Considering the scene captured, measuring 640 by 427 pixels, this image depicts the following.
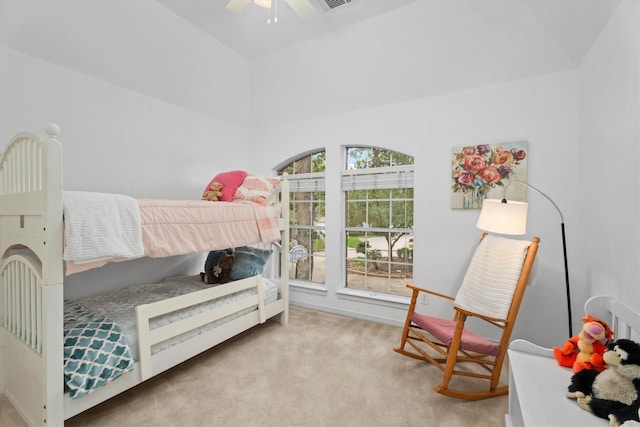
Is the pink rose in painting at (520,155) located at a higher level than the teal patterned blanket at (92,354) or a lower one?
higher

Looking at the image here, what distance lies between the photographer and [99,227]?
156 cm

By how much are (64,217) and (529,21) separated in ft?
10.5

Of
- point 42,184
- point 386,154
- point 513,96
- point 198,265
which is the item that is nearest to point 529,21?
point 513,96

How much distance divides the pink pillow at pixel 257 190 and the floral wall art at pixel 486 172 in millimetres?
1774

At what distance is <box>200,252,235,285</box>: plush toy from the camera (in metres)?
2.69

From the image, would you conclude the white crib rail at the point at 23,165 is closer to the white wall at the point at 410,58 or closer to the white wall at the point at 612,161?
the white wall at the point at 410,58

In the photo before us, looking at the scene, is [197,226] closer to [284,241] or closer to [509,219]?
[284,241]

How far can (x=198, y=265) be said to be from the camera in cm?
339

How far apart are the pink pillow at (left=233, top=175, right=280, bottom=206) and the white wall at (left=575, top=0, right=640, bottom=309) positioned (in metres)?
2.56

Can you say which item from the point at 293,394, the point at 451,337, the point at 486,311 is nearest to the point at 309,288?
the point at 293,394

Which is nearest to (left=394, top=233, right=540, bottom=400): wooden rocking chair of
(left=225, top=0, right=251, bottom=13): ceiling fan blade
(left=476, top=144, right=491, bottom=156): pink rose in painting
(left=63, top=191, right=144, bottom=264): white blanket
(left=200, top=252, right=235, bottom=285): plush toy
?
(left=476, top=144, right=491, bottom=156): pink rose in painting

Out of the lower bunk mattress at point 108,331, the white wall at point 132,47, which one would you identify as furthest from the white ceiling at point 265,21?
the lower bunk mattress at point 108,331

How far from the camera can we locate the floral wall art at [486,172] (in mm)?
2471

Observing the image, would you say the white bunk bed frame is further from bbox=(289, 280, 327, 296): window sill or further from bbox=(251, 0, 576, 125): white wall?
bbox=(251, 0, 576, 125): white wall
